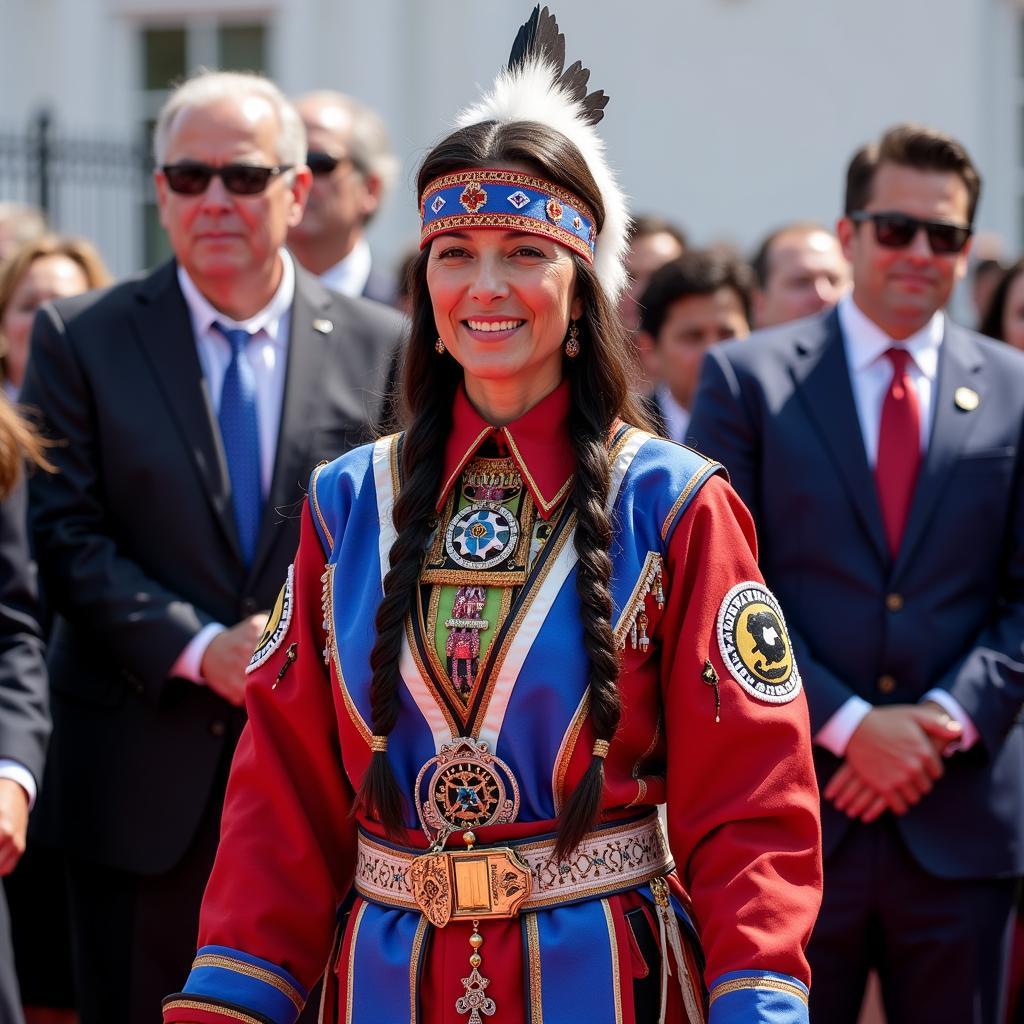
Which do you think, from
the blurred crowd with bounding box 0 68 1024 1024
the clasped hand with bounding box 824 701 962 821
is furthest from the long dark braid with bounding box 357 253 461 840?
A: the clasped hand with bounding box 824 701 962 821

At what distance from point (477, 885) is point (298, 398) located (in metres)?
1.91

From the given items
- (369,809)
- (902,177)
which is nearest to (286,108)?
(902,177)

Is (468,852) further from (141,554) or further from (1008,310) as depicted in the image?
(1008,310)

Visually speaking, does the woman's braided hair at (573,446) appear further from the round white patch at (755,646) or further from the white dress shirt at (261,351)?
the white dress shirt at (261,351)

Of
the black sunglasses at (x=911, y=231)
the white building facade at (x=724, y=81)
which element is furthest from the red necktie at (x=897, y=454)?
the white building facade at (x=724, y=81)

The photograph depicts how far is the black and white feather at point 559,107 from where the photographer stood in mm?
3213

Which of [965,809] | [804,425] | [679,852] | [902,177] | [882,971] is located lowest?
[882,971]

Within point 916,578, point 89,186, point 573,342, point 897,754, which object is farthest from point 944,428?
point 89,186

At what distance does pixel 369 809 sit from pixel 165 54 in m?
11.8

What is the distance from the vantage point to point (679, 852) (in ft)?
9.96

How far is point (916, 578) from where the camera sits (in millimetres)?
4344

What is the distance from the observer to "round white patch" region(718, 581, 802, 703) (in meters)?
3.00

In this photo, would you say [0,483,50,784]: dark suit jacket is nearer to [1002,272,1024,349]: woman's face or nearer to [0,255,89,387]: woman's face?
[0,255,89,387]: woman's face

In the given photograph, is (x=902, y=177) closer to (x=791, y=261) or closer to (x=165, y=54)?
(x=791, y=261)
